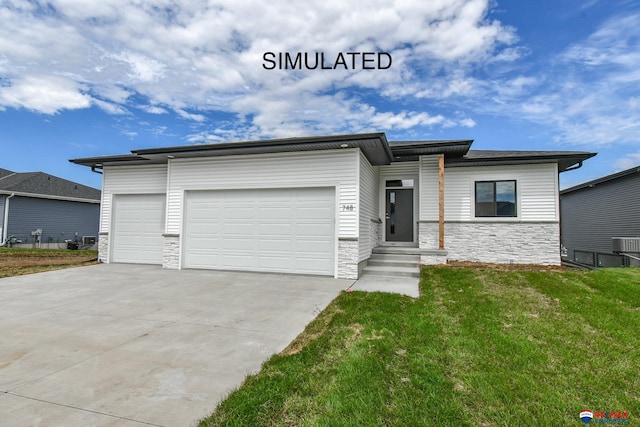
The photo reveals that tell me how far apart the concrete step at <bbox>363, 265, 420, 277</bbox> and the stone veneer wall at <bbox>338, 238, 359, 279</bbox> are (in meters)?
0.65

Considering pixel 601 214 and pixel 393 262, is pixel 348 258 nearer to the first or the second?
pixel 393 262

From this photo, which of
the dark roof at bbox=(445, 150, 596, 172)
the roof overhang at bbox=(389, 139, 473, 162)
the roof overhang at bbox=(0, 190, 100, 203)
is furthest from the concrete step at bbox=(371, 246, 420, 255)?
the roof overhang at bbox=(0, 190, 100, 203)

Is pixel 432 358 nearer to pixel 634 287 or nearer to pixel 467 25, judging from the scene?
pixel 634 287

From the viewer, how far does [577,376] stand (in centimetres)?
295

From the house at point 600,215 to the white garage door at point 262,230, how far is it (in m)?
10.5

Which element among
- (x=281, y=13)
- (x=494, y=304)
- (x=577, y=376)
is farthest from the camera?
(x=281, y=13)

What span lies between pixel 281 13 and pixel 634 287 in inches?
391

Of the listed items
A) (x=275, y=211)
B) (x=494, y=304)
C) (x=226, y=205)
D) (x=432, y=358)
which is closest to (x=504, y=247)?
(x=494, y=304)

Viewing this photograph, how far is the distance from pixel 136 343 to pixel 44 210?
21194mm

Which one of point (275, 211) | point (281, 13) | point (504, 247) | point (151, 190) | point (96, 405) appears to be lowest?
point (96, 405)

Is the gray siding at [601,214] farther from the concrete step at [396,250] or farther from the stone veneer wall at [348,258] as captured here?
the stone veneer wall at [348,258]

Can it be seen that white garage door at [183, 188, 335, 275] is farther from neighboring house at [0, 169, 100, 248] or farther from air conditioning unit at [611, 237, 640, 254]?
neighboring house at [0, 169, 100, 248]

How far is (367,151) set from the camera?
8.75m

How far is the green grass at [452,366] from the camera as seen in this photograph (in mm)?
2332
